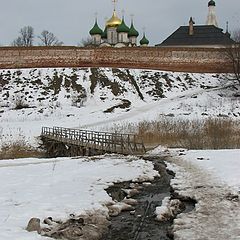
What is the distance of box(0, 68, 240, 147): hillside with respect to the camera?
31.0 meters

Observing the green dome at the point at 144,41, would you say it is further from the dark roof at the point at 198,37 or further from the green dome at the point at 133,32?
the dark roof at the point at 198,37

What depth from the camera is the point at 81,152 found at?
21.6 m

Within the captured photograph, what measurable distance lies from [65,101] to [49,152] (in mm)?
11849

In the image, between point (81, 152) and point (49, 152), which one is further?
point (49, 152)

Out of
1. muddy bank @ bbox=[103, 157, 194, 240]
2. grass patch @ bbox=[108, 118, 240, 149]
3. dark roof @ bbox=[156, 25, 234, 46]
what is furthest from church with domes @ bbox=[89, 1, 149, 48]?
muddy bank @ bbox=[103, 157, 194, 240]

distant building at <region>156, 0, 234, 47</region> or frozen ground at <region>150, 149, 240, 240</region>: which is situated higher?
distant building at <region>156, 0, 234, 47</region>

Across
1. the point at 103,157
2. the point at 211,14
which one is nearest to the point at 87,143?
the point at 103,157

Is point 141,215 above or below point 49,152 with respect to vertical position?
above

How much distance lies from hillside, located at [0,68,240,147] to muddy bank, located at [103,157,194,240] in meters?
16.3

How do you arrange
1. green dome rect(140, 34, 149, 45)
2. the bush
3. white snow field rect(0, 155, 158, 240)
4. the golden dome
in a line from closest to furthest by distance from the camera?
white snow field rect(0, 155, 158, 240), the bush, the golden dome, green dome rect(140, 34, 149, 45)

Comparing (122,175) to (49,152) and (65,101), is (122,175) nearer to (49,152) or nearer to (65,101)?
(49,152)

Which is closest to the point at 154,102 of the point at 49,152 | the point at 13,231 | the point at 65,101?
the point at 65,101

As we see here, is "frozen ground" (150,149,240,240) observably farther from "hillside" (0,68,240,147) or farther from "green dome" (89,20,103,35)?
"green dome" (89,20,103,35)

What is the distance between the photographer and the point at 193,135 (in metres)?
21.0
